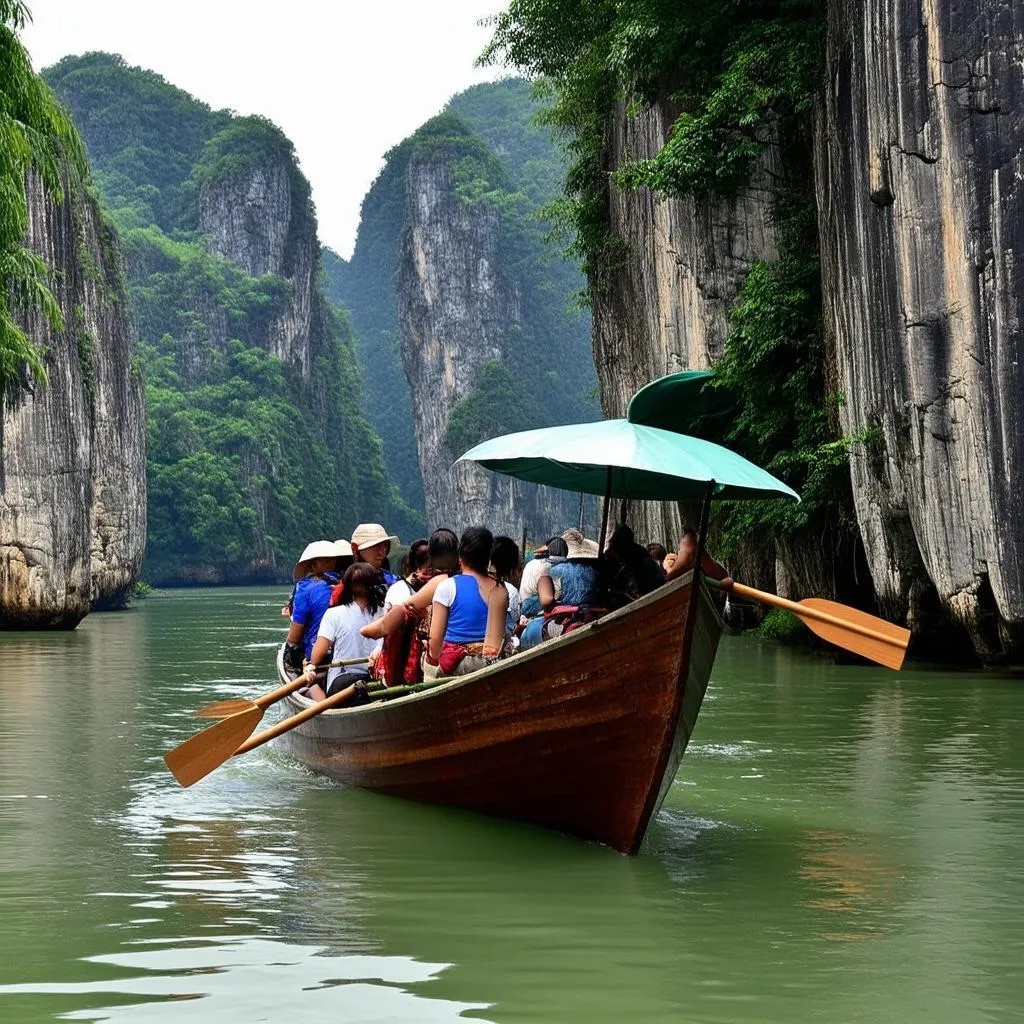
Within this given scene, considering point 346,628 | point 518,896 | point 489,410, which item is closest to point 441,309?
point 489,410

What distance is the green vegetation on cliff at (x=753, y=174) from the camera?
748 inches

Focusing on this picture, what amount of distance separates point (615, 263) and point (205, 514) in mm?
39634

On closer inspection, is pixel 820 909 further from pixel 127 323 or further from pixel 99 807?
pixel 127 323

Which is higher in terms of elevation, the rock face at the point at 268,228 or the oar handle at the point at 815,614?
the rock face at the point at 268,228

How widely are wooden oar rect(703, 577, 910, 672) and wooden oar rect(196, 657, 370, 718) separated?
8.39 ft

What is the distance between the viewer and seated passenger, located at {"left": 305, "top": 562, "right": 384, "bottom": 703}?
30.7 ft

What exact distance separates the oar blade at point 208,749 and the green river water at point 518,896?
20 cm

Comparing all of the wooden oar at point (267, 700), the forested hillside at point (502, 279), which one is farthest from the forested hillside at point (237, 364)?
the wooden oar at point (267, 700)

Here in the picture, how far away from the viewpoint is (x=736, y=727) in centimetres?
1172

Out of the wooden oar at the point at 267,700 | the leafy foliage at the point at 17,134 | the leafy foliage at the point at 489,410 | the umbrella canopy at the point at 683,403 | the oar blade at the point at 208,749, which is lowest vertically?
the oar blade at the point at 208,749

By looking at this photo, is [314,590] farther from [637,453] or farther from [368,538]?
[637,453]

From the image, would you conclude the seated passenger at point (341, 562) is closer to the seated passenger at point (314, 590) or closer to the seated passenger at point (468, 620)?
the seated passenger at point (314, 590)

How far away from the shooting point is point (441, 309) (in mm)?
92062

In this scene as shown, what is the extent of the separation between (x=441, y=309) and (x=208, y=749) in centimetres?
8484
